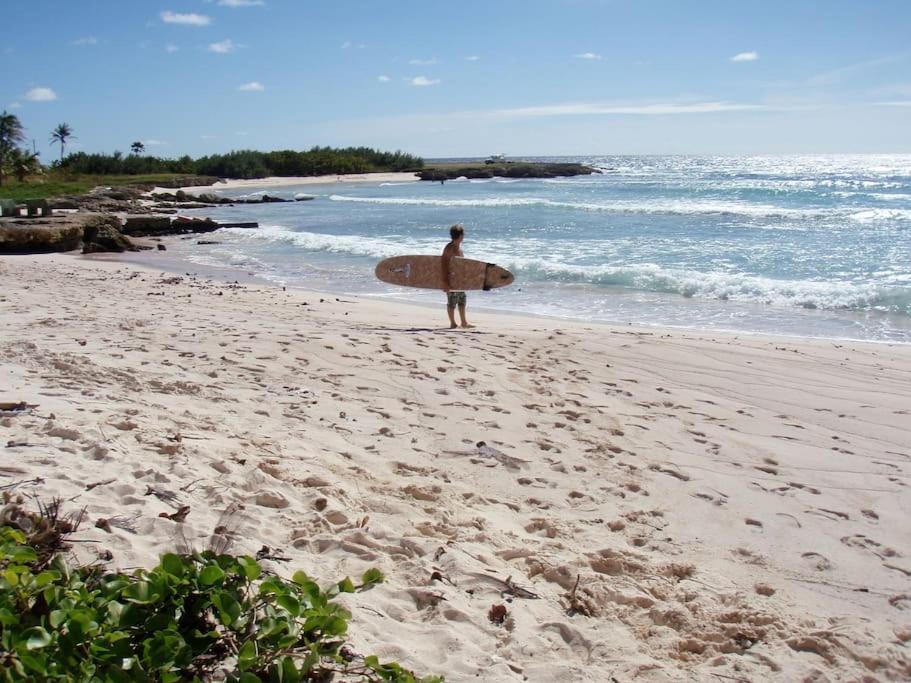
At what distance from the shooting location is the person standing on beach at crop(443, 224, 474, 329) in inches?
342

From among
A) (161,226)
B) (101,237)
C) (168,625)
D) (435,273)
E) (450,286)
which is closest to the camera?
(168,625)

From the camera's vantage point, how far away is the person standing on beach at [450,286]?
8.69m

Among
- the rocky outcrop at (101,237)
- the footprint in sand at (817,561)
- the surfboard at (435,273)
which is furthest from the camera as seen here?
the rocky outcrop at (101,237)

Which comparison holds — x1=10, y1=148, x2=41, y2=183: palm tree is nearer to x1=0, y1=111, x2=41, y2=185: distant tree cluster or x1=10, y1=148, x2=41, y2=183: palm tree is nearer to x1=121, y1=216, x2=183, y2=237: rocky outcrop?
x1=0, y1=111, x2=41, y2=185: distant tree cluster

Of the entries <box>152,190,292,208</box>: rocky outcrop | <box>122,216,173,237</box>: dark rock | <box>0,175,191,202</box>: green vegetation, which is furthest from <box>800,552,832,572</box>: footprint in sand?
<box>152,190,292,208</box>: rocky outcrop

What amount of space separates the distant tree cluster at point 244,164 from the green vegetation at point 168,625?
70755 millimetres

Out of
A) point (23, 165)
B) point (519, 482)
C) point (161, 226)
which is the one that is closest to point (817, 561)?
point (519, 482)

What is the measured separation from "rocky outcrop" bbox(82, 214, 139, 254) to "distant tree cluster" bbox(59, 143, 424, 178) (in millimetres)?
53275

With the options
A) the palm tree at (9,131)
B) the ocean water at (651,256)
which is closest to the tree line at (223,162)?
the palm tree at (9,131)

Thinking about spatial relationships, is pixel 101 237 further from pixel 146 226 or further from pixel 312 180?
pixel 312 180

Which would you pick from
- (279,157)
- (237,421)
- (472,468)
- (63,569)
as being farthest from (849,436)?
(279,157)

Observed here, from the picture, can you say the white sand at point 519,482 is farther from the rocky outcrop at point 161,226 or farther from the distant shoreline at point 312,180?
the distant shoreline at point 312,180

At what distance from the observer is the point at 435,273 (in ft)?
36.0

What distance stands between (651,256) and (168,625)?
1537 cm
